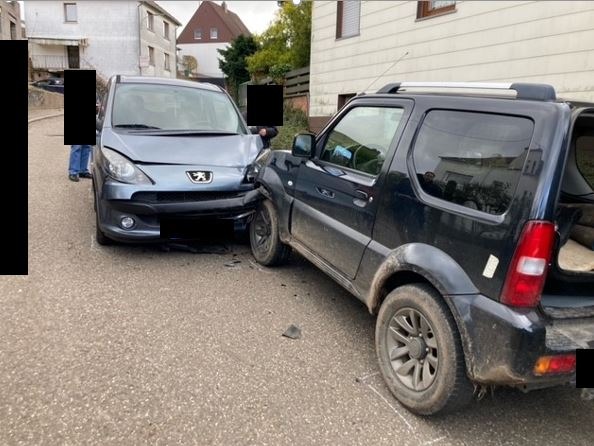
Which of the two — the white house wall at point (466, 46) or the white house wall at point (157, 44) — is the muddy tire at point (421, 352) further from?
the white house wall at point (157, 44)

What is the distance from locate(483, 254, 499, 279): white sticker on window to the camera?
2.22 m

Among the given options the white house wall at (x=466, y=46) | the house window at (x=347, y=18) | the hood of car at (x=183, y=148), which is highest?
the house window at (x=347, y=18)

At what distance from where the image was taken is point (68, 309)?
3.64 m

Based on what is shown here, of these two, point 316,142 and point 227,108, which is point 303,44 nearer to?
point 227,108

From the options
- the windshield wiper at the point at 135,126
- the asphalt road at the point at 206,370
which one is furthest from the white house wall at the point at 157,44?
the asphalt road at the point at 206,370

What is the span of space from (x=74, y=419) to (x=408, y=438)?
172 centimetres

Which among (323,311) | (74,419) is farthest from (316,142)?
(74,419)

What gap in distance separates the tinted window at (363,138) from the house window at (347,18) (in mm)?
8577

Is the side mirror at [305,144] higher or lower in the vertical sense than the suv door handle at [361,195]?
higher

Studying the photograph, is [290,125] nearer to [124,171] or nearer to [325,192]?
[124,171]

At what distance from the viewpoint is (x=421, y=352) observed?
2.62 metres

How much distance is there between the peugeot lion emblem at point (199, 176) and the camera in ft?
15.2

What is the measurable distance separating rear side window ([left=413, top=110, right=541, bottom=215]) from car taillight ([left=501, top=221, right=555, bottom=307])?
0.18 m

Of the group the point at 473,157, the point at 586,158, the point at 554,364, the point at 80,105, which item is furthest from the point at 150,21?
the point at 554,364
